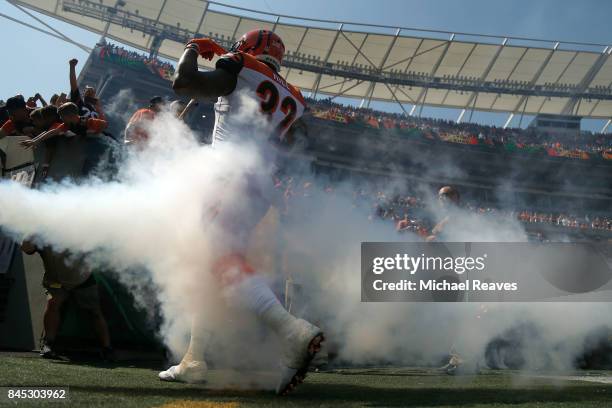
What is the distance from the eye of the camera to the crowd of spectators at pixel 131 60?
2412cm

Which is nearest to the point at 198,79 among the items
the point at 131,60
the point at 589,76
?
the point at 131,60

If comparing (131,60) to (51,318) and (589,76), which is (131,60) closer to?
(51,318)

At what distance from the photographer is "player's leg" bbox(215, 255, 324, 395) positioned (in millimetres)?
2461

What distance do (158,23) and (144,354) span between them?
27.2 metres

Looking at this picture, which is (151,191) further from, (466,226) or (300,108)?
(466,226)

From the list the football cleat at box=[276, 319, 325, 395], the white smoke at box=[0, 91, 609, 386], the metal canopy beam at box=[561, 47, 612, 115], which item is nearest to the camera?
the football cleat at box=[276, 319, 325, 395]

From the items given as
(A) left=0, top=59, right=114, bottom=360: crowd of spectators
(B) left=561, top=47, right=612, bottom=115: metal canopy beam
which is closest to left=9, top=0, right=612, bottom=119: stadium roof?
(B) left=561, top=47, right=612, bottom=115: metal canopy beam

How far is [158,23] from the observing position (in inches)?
1115

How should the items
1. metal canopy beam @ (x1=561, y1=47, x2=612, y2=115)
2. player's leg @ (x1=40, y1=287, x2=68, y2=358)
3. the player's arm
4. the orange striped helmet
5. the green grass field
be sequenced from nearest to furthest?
the green grass field, the player's arm, the orange striped helmet, player's leg @ (x1=40, y1=287, x2=68, y2=358), metal canopy beam @ (x1=561, y1=47, x2=612, y2=115)

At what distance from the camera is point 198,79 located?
2766 mm

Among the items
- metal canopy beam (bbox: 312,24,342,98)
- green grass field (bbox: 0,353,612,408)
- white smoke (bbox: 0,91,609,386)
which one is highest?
metal canopy beam (bbox: 312,24,342,98)

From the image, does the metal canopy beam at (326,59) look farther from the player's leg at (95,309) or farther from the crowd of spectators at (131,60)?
the player's leg at (95,309)

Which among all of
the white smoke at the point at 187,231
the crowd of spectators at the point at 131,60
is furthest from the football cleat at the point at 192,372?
the crowd of spectators at the point at 131,60

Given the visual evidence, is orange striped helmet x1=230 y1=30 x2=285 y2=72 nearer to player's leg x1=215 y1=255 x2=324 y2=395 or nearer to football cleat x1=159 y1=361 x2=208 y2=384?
player's leg x1=215 y1=255 x2=324 y2=395
